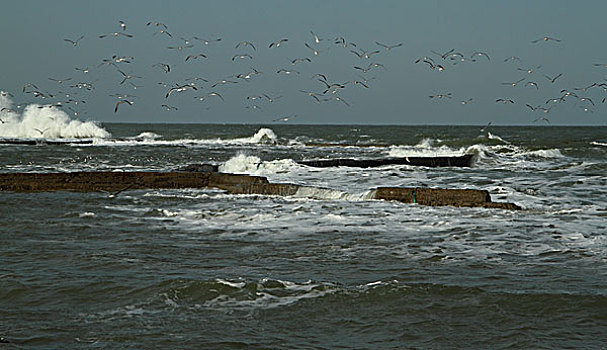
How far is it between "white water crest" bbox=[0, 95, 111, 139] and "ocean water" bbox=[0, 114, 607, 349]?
5015cm

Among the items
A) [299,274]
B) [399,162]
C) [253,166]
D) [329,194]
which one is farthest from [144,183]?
[399,162]

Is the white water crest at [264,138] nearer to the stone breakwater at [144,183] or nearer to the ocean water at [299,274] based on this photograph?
the stone breakwater at [144,183]

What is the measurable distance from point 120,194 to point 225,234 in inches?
228

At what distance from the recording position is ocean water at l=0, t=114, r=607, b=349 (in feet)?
17.3

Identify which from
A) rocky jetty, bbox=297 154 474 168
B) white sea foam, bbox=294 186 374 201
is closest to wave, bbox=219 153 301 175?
rocky jetty, bbox=297 154 474 168

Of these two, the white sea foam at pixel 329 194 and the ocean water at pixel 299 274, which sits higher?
the white sea foam at pixel 329 194

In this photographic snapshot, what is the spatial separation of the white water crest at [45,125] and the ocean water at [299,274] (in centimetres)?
5015

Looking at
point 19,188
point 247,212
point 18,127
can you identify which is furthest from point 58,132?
point 247,212

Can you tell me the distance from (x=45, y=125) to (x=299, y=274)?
194 ft

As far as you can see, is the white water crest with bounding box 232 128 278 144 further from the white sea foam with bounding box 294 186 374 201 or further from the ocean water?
the ocean water

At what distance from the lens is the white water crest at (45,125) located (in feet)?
198

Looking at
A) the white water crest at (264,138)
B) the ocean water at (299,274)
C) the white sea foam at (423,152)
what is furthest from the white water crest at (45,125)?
the ocean water at (299,274)

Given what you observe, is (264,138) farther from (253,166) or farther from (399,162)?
(253,166)

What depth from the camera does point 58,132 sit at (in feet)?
201
